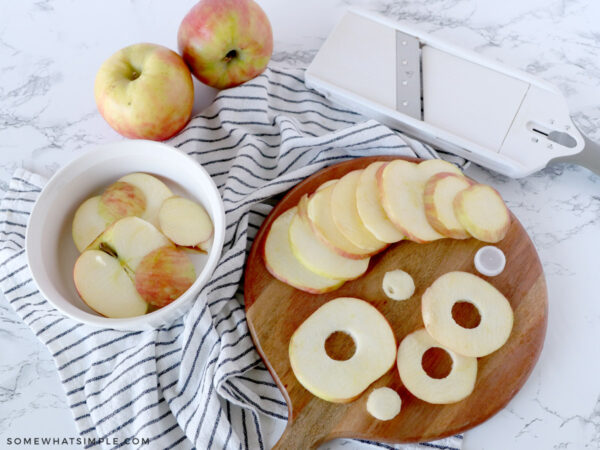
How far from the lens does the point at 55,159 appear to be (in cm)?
110

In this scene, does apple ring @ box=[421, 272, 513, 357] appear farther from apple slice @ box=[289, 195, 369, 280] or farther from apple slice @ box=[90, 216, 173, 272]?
apple slice @ box=[90, 216, 173, 272]

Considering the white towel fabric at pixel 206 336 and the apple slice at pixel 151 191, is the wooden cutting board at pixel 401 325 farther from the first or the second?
the apple slice at pixel 151 191

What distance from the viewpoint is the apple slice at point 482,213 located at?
3.05ft

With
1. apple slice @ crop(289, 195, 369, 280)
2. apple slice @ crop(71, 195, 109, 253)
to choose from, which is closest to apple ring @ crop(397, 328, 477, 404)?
apple slice @ crop(289, 195, 369, 280)

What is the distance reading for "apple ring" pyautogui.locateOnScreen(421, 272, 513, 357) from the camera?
2.90 ft

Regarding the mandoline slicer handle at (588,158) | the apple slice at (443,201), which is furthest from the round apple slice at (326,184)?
the mandoline slicer handle at (588,158)

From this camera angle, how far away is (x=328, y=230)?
927 millimetres

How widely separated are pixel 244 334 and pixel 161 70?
44 centimetres

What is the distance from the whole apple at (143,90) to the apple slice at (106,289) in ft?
0.83

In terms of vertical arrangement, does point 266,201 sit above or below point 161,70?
below

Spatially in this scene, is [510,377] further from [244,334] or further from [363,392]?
[244,334]

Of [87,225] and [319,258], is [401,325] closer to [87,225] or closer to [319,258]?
[319,258]

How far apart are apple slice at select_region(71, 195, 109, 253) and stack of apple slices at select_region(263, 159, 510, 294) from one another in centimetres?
25

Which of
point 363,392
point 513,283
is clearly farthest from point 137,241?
point 513,283
